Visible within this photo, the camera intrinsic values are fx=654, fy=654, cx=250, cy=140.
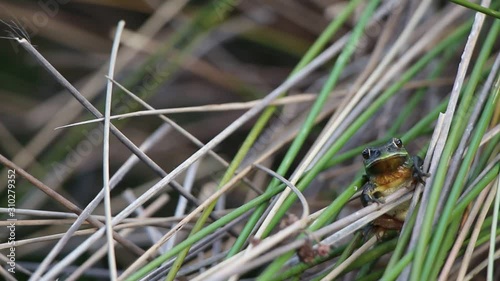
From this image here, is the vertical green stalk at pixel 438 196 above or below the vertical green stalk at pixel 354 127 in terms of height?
below

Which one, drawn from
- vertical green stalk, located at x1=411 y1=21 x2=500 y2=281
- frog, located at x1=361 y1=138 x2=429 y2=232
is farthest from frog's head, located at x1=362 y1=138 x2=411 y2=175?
vertical green stalk, located at x1=411 y1=21 x2=500 y2=281

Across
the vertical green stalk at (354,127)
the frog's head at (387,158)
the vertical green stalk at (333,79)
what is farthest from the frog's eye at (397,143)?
the vertical green stalk at (333,79)

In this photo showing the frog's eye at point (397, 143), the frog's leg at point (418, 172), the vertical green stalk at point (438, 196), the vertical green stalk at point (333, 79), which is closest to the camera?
the vertical green stalk at point (438, 196)

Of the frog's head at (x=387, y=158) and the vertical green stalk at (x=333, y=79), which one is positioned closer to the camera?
the frog's head at (x=387, y=158)

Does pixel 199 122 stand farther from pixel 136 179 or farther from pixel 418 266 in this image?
pixel 418 266

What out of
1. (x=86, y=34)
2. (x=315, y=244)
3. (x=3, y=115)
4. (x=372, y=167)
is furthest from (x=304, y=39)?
(x=315, y=244)

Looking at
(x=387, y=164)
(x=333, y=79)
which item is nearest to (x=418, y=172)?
(x=387, y=164)

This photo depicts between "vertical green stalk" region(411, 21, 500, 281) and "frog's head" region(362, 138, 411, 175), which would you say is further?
"frog's head" region(362, 138, 411, 175)

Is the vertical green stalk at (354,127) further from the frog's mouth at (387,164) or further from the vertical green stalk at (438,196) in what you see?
the vertical green stalk at (438,196)

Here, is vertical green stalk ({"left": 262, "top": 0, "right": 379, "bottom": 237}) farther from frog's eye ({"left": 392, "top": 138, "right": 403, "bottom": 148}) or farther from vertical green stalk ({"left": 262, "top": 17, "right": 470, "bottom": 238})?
frog's eye ({"left": 392, "top": 138, "right": 403, "bottom": 148})
